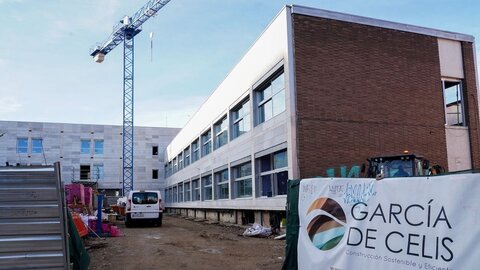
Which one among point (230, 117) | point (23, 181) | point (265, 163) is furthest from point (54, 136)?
point (23, 181)

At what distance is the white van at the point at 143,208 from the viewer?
971 inches

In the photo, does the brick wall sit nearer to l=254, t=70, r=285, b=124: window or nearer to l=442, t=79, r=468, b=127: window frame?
l=442, t=79, r=468, b=127: window frame

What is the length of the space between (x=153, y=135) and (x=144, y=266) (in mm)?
49563

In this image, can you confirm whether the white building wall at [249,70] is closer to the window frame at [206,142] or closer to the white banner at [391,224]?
the window frame at [206,142]

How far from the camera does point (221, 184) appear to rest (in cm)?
2902

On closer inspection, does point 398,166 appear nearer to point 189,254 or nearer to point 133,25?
point 189,254

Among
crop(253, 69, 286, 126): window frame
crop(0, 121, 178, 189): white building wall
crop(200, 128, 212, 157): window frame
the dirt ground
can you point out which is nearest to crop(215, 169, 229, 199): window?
crop(200, 128, 212, 157): window frame

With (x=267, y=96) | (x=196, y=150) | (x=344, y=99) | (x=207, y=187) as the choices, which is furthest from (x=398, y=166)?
(x=196, y=150)

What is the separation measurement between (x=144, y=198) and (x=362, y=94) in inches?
515

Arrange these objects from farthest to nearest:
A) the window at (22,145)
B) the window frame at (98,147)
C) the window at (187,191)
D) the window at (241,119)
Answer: the window frame at (98,147) → the window at (22,145) → the window at (187,191) → the window at (241,119)

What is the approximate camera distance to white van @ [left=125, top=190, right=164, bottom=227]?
24656mm

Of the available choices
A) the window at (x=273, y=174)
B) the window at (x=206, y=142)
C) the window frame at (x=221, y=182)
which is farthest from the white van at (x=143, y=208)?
the window at (x=206, y=142)

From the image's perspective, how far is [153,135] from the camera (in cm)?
5934

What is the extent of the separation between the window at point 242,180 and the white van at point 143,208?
4353 millimetres
